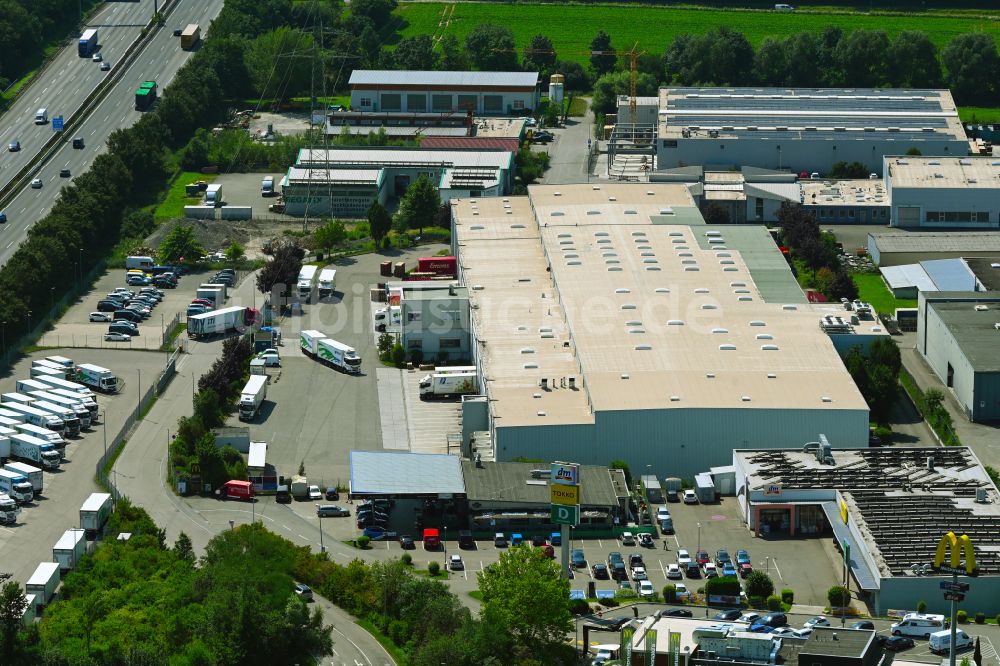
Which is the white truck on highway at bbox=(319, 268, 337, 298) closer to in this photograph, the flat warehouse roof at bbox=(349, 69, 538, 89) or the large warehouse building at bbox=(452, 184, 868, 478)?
the large warehouse building at bbox=(452, 184, 868, 478)

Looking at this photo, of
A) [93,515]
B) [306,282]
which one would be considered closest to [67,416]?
[93,515]

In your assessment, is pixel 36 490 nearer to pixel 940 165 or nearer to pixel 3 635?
pixel 3 635

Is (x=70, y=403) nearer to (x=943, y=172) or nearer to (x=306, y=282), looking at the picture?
(x=306, y=282)

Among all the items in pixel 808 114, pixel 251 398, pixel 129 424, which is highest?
pixel 808 114

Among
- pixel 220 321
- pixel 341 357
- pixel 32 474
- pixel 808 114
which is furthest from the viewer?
pixel 808 114

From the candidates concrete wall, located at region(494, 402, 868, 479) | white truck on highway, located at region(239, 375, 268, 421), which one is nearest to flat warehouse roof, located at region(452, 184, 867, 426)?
concrete wall, located at region(494, 402, 868, 479)

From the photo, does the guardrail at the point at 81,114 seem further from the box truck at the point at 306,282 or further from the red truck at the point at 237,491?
the red truck at the point at 237,491

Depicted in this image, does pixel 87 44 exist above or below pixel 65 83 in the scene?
above
